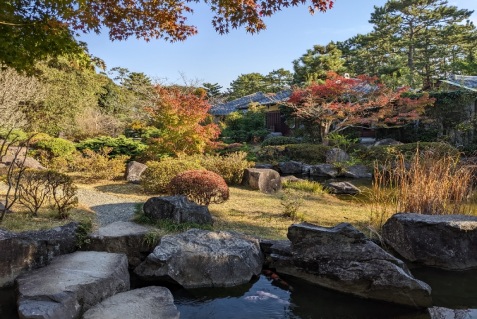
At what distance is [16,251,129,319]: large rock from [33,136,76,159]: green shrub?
892 cm

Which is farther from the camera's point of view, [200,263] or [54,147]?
[54,147]

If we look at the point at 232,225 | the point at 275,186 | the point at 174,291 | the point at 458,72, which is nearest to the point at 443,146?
the point at 275,186

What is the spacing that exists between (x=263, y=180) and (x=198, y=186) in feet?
7.73

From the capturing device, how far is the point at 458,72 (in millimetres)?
27469

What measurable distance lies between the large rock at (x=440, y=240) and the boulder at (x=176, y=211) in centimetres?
259

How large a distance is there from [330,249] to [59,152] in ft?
34.2

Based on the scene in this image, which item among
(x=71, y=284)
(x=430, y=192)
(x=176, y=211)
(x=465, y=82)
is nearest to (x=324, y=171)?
(x=430, y=192)

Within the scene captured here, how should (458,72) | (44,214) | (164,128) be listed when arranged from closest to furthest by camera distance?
(44,214), (164,128), (458,72)

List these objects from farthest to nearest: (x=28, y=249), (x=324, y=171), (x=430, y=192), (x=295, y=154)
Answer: (x=295, y=154) → (x=324, y=171) → (x=430, y=192) → (x=28, y=249)

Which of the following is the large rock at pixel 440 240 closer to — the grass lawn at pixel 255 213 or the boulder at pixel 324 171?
the grass lawn at pixel 255 213

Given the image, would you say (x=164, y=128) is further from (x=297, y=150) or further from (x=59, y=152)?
(x=297, y=150)

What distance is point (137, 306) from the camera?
3.16m

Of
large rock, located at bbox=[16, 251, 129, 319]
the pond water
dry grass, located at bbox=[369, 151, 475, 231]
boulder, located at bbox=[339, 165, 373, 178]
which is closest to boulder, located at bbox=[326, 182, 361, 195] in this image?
boulder, located at bbox=[339, 165, 373, 178]

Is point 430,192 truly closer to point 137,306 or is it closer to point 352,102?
point 137,306
